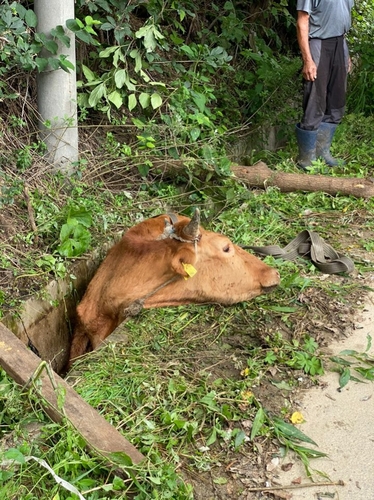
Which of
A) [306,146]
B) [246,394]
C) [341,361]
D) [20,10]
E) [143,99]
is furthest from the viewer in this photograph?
[306,146]

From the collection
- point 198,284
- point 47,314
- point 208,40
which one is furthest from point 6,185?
point 208,40

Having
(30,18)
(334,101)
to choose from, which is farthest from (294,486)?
(334,101)

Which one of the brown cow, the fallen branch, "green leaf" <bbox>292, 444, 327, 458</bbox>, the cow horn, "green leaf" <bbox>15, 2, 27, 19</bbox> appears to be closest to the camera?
the fallen branch

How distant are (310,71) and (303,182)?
117 centimetres

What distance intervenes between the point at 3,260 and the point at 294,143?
15.0ft

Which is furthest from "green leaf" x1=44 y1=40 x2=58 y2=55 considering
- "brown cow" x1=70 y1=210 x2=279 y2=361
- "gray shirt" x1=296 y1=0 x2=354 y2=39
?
"gray shirt" x1=296 y1=0 x2=354 y2=39

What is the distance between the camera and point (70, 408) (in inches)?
120

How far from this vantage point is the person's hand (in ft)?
21.8

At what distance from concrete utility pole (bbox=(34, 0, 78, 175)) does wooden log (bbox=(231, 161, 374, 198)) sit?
1.77 meters

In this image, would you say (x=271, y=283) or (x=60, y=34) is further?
(x=60, y=34)

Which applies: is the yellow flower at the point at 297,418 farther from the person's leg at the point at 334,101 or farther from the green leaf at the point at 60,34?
the person's leg at the point at 334,101

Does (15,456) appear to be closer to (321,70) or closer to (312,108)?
(312,108)

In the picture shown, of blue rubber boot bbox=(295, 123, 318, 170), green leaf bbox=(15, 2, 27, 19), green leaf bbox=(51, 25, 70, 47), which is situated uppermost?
green leaf bbox=(15, 2, 27, 19)

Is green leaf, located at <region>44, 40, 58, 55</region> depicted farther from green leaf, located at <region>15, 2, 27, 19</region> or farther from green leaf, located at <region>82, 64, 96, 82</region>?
green leaf, located at <region>82, 64, 96, 82</region>
